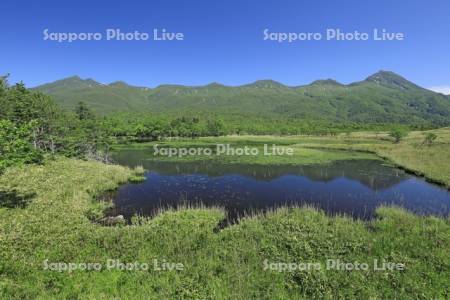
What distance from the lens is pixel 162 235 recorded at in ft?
69.1

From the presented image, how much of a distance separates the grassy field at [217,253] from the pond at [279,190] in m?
5.73

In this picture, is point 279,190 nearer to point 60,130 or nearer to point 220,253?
point 220,253

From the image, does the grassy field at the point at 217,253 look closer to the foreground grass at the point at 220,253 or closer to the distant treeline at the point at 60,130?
the foreground grass at the point at 220,253

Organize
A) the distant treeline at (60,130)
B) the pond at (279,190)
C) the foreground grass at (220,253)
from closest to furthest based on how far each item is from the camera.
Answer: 1. the foreground grass at (220,253)
2. the distant treeline at (60,130)
3. the pond at (279,190)

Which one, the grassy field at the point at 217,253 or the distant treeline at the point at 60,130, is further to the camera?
the distant treeline at the point at 60,130

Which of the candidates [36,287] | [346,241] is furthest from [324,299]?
[36,287]

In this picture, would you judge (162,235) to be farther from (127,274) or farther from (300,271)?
(300,271)

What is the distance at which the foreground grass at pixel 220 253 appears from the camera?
45.9 feet

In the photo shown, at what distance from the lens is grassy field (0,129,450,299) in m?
14.0

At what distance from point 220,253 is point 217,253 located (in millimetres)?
204

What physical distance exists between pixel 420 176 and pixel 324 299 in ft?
161

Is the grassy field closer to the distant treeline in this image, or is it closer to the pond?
the pond

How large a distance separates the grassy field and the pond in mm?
5725

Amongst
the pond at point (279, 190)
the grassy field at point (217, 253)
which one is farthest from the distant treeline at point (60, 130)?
the pond at point (279, 190)
